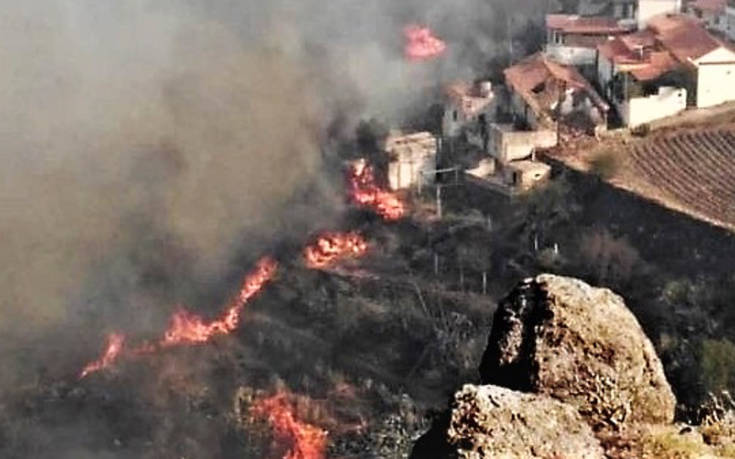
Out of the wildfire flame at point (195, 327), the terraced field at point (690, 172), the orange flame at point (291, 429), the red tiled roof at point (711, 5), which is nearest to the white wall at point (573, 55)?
the red tiled roof at point (711, 5)

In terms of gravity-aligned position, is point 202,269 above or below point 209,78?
below

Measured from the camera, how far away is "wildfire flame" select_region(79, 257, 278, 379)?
27375mm

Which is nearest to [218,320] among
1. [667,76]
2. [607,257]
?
[607,257]

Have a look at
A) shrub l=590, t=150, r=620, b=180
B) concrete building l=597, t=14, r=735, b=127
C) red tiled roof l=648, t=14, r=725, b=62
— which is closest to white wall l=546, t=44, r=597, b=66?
concrete building l=597, t=14, r=735, b=127

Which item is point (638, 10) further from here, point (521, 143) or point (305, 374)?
point (305, 374)

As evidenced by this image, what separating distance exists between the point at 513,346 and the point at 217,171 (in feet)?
94.9

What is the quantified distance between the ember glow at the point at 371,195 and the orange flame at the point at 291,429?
616 centimetres

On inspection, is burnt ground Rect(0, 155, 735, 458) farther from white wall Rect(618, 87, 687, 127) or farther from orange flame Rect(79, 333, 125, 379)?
white wall Rect(618, 87, 687, 127)

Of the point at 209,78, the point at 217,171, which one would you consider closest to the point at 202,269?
the point at 217,171

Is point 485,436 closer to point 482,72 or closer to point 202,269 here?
point 202,269

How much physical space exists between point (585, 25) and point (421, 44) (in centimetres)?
444

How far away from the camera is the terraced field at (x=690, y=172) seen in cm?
2412

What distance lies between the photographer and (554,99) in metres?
29.2

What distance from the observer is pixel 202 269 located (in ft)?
99.9
